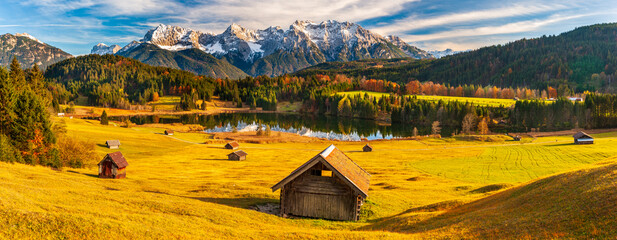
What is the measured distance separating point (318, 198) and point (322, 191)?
0.73m

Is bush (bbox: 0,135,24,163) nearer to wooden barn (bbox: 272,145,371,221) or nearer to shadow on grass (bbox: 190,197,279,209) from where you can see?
shadow on grass (bbox: 190,197,279,209)

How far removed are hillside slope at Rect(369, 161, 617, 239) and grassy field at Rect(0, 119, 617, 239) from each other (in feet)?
1.18

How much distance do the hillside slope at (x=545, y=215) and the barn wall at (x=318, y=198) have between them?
4.01 m

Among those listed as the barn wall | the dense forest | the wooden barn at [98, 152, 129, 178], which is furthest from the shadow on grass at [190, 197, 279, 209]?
the dense forest

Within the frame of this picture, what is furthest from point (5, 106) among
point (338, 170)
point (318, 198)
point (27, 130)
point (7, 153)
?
point (338, 170)

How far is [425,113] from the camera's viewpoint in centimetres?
18575

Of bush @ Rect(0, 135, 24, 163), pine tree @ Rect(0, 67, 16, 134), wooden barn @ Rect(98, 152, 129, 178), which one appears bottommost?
wooden barn @ Rect(98, 152, 129, 178)

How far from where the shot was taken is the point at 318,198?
3002 centimetres

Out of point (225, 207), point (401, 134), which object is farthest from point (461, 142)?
point (225, 207)

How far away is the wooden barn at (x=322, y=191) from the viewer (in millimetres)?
29203

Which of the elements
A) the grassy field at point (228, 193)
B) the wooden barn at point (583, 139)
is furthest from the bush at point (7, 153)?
the wooden barn at point (583, 139)

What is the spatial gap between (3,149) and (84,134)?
49398 millimetres

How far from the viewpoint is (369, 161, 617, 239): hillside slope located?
16.8 meters

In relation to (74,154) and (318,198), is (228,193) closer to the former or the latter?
(318,198)
